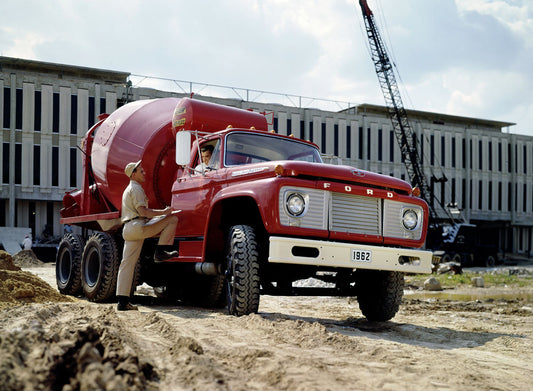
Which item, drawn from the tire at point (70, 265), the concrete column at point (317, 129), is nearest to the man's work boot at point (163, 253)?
the tire at point (70, 265)

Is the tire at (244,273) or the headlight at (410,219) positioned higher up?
the headlight at (410,219)

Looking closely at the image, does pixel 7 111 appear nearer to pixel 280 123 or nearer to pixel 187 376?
pixel 280 123

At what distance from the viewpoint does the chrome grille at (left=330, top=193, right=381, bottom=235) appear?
7.11 meters

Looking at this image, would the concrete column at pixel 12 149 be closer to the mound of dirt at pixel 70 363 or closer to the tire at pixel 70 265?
the tire at pixel 70 265

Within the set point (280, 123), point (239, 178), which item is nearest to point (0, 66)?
point (280, 123)

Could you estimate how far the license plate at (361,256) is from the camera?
698 cm

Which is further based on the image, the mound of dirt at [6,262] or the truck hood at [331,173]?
the mound of dirt at [6,262]

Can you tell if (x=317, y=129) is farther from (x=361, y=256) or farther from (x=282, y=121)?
(x=361, y=256)

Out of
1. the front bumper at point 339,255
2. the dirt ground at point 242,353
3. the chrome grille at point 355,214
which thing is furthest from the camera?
the chrome grille at point 355,214

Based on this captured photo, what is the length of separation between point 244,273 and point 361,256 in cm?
139

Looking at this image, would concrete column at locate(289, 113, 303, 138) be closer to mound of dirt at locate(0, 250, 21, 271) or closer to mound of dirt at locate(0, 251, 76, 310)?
mound of dirt at locate(0, 250, 21, 271)

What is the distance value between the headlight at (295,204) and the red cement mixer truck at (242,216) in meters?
0.01

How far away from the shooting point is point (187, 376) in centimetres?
409

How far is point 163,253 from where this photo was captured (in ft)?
29.5
